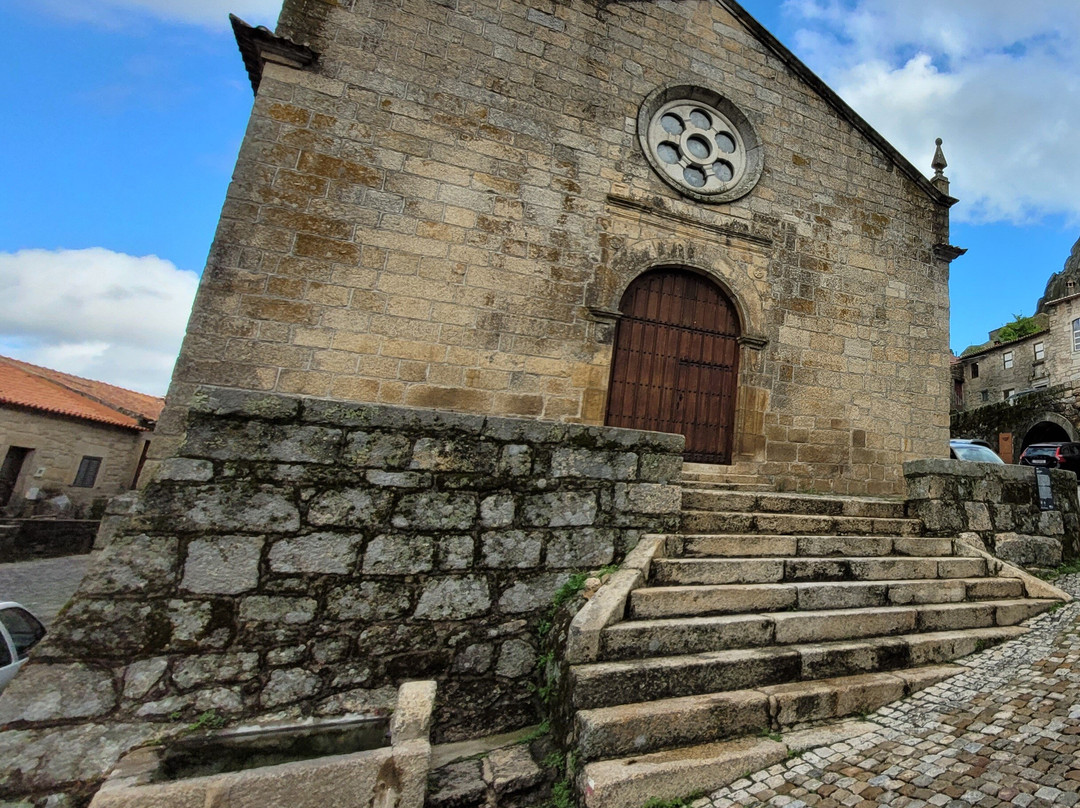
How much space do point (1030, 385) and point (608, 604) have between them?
31887 millimetres

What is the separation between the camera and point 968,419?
2394cm

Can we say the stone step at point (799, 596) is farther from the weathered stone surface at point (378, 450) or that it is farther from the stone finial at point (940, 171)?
the stone finial at point (940, 171)

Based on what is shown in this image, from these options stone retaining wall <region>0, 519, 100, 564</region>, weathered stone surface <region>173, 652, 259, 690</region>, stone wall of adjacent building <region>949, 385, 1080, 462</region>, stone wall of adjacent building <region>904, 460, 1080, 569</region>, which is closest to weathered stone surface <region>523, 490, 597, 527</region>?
weathered stone surface <region>173, 652, 259, 690</region>

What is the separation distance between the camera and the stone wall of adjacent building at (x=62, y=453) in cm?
1543

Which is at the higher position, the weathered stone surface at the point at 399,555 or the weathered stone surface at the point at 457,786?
the weathered stone surface at the point at 399,555

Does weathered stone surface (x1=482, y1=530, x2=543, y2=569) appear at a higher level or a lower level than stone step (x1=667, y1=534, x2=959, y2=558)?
lower

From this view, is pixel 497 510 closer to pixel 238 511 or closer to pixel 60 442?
pixel 238 511

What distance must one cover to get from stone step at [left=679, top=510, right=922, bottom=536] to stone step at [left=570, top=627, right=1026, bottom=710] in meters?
1.00

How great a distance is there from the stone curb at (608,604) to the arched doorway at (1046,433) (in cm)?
2666

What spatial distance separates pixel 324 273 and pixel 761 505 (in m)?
4.59

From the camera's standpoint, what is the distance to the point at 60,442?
16516mm

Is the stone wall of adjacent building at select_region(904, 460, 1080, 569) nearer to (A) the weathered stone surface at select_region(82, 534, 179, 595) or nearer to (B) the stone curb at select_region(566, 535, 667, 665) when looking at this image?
(B) the stone curb at select_region(566, 535, 667, 665)

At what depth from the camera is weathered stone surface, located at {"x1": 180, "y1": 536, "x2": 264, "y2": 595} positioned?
9.00 ft

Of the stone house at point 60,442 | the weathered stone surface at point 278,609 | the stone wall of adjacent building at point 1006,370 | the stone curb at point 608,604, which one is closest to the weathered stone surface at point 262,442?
the weathered stone surface at point 278,609
